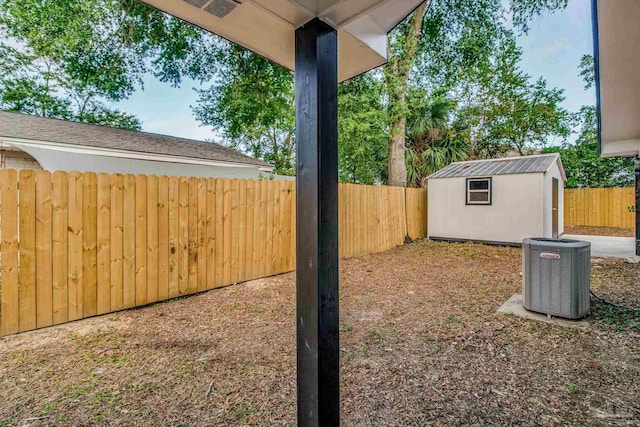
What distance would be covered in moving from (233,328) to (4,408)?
158 cm

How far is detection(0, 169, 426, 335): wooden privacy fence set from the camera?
8.89 ft

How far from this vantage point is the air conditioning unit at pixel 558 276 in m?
3.05

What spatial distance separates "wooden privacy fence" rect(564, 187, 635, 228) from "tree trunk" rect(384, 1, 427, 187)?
31.3 ft

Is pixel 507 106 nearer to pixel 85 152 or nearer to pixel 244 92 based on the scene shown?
pixel 244 92

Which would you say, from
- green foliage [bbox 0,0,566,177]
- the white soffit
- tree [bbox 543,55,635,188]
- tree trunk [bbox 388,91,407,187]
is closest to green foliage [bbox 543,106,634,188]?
tree [bbox 543,55,635,188]

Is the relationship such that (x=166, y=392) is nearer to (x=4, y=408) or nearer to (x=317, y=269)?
(x=4, y=408)

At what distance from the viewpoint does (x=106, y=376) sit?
2.14m

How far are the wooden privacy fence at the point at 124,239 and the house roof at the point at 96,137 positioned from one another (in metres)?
4.20

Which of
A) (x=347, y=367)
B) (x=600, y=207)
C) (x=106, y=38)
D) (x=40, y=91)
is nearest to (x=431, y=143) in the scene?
(x=600, y=207)

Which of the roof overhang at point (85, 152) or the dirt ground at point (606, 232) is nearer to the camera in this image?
the roof overhang at point (85, 152)

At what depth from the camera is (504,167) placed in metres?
8.33

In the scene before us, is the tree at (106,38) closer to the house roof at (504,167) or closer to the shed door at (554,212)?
the house roof at (504,167)

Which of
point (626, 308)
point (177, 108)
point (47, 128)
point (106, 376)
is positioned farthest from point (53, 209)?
point (177, 108)

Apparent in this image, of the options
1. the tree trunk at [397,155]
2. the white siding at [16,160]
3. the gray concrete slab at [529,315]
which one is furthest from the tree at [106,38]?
the gray concrete slab at [529,315]
